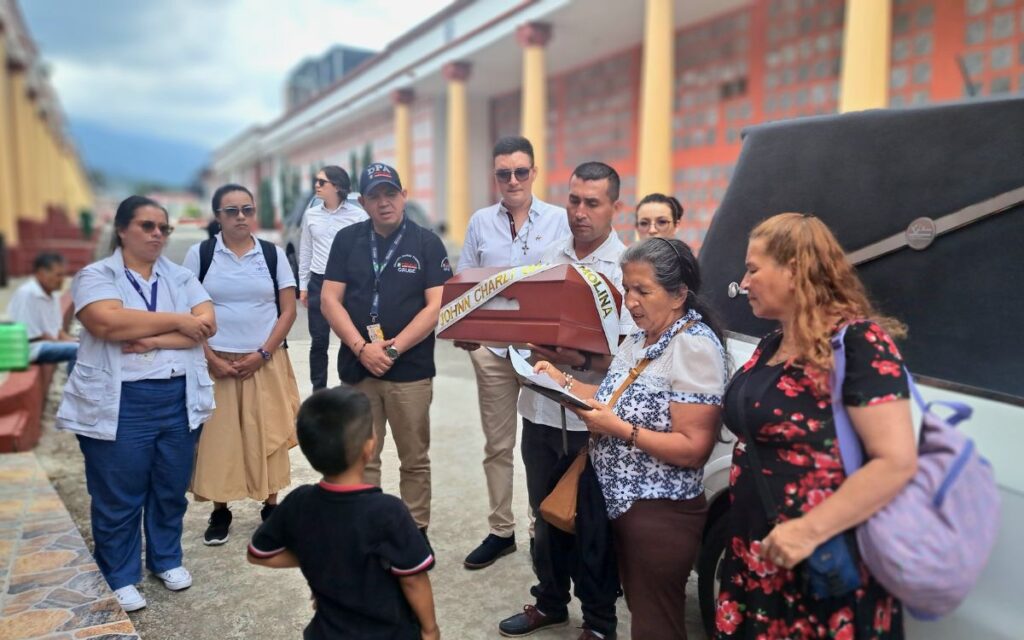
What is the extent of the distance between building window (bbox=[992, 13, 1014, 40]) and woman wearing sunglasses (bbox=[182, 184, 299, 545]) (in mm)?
9458

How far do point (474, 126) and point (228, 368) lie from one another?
51.6ft

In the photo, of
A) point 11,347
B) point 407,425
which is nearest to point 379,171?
point 407,425

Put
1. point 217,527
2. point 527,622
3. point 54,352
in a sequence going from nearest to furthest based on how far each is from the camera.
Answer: point 527,622 → point 217,527 → point 54,352

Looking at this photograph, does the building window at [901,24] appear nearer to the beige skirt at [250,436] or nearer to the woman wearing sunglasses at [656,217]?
the woman wearing sunglasses at [656,217]

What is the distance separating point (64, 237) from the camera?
23797 mm

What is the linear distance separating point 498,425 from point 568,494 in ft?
3.67

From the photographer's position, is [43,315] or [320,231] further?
[43,315]

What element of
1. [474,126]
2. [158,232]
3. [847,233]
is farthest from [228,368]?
[474,126]

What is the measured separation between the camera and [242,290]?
10.4 ft

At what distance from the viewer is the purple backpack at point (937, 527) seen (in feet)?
4.98

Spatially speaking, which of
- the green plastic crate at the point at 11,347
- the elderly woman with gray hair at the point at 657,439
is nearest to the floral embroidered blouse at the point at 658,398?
the elderly woman with gray hair at the point at 657,439

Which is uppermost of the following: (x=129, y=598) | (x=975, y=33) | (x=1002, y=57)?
(x=975, y=33)

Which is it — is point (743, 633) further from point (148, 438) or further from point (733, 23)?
point (733, 23)

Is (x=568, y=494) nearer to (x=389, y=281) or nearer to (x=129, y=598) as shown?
(x=389, y=281)
